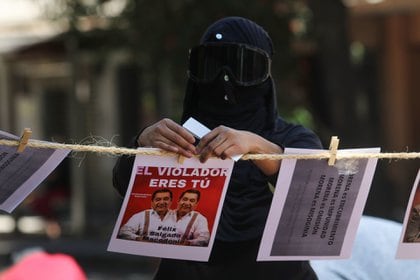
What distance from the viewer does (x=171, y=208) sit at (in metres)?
2.30

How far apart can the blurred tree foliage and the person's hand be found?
6.12 m

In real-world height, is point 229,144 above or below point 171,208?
above

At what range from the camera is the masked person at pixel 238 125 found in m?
2.39

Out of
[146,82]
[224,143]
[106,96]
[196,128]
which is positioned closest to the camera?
[224,143]

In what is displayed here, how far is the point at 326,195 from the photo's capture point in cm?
232

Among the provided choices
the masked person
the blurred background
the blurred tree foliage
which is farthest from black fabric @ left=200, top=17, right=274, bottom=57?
the blurred tree foliage

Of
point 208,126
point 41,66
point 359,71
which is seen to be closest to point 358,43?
point 359,71

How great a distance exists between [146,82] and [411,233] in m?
8.44

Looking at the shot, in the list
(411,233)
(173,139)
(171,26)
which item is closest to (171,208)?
(173,139)

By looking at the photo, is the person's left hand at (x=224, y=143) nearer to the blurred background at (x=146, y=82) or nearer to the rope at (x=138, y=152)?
the rope at (x=138, y=152)

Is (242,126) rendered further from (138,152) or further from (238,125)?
(138,152)

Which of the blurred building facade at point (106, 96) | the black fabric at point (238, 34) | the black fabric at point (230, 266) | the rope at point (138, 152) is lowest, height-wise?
the blurred building facade at point (106, 96)

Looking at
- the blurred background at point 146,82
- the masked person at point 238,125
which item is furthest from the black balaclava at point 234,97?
the blurred background at point 146,82

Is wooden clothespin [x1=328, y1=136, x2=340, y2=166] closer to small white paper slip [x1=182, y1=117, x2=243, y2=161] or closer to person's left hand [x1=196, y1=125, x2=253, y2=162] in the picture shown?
person's left hand [x1=196, y1=125, x2=253, y2=162]
